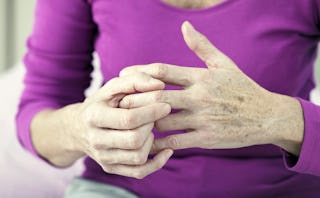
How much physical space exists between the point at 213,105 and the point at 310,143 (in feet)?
0.48

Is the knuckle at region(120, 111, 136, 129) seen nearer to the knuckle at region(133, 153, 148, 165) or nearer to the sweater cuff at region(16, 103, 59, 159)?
the knuckle at region(133, 153, 148, 165)

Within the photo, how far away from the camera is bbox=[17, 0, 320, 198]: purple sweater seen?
0.75m

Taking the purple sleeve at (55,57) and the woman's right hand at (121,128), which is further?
the purple sleeve at (55,57)

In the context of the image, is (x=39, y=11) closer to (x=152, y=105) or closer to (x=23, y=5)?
(x=152, y=105)

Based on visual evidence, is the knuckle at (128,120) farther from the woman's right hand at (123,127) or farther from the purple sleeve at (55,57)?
the purple sleeve at (55,57)

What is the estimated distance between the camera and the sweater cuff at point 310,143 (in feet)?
2.23

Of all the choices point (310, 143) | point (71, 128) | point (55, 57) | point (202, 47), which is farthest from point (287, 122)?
point (55, 57)

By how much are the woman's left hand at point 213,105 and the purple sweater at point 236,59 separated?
2.4 inches

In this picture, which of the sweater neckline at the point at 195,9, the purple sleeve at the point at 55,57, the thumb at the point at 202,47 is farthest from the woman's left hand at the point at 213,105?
the purple sleeve at the point at 55,57

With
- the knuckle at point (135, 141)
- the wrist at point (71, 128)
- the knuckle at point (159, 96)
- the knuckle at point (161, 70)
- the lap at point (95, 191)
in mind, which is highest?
the knuckle at point (161, 70)

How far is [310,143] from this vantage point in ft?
2.23

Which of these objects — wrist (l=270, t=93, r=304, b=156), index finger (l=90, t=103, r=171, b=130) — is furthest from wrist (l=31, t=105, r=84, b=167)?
wrist (l=270, t=93, r=304, b=156)

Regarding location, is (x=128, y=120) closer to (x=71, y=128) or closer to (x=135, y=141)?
(x=135, y=141)

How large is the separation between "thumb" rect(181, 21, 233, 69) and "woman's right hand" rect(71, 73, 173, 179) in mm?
68
